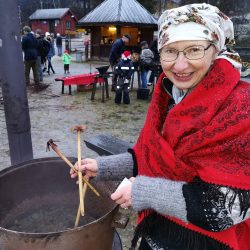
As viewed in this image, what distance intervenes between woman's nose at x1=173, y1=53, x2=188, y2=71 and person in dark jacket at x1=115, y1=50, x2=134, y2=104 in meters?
7.10

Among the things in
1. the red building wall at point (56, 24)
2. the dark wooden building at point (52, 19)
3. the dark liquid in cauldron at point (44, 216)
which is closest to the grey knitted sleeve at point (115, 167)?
the dark liquid in cauldron at point (44, 216)

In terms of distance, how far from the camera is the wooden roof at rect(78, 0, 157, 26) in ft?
55.3

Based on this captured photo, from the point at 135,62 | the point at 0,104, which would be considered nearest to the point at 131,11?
the point at 135,62

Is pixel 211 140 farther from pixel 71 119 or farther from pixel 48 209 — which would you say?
pixel 71 119

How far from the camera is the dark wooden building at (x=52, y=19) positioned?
4650cm

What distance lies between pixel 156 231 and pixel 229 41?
83 cm

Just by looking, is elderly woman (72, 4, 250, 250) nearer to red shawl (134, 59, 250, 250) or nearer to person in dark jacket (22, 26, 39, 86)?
red shawl (134, 59, 250, 250)

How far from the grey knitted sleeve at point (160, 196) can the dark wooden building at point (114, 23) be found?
53.5 ft

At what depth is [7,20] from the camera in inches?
92.8

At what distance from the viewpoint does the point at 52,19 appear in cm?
4688

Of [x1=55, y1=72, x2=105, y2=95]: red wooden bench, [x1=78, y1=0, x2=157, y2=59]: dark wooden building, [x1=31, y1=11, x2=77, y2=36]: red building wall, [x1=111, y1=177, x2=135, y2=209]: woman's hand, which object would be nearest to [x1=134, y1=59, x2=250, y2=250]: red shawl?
[x1=111, y1=177, x2=135, y2=209]: woman's hand

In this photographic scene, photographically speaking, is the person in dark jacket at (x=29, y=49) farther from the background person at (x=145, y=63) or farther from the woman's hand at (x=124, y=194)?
the woman's hand at (x=124, y=194)

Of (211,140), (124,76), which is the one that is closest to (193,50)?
(211,140)

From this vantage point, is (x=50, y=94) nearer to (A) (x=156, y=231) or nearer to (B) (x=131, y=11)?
(A) (x=156, y=231)
